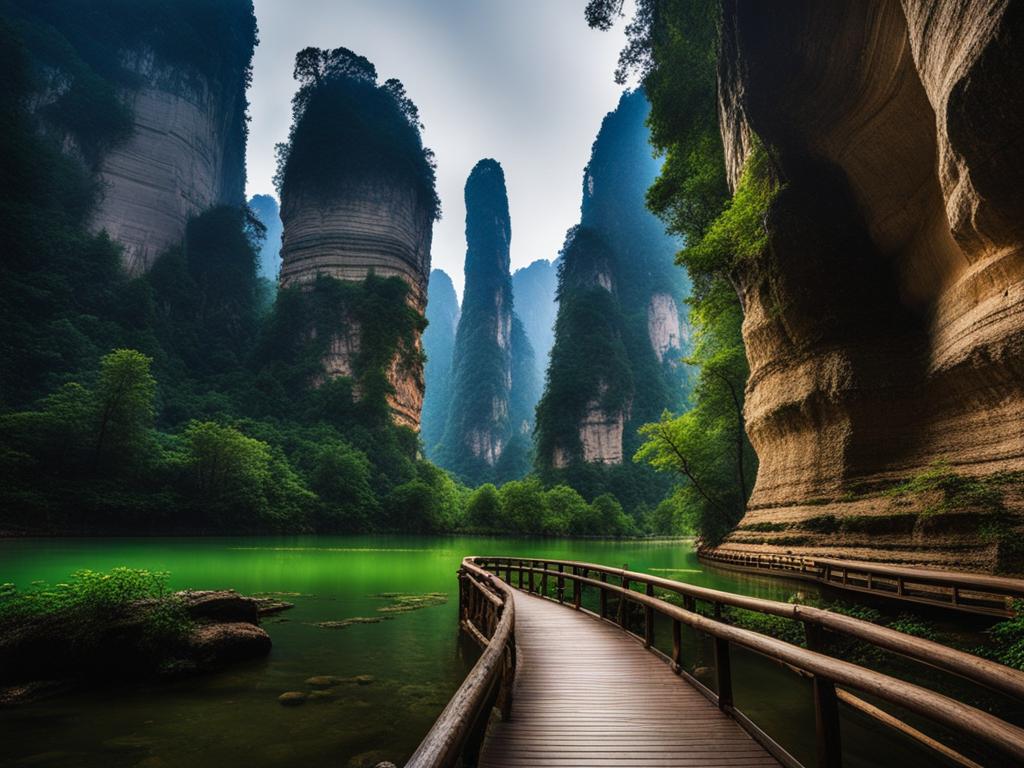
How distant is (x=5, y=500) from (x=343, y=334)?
129ft

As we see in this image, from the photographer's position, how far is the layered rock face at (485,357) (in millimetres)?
130375

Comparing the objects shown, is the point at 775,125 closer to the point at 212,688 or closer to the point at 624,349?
the point at 212,688

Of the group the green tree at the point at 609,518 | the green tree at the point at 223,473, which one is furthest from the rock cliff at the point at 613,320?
the green tree at the point at 223,473

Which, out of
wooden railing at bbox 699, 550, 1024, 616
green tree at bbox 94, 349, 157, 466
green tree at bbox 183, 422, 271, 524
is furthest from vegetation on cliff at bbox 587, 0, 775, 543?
green tree at bbox 94, 349, 157, 466

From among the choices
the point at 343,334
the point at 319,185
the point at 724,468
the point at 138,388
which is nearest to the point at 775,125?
the point at 724,468

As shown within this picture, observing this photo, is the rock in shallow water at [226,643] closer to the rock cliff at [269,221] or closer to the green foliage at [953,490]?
the green foliage at [953,490]

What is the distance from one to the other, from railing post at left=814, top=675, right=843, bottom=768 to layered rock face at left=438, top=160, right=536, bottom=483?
119m

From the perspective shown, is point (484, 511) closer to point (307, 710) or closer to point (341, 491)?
point (341, 491)

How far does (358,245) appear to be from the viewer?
69188 mm

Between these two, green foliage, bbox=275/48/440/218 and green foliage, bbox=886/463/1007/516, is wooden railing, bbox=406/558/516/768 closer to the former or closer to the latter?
green foliage, bbox=886/463/1007/516

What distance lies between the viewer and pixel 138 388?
33.4m

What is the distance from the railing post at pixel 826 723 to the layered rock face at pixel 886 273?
29.7ft

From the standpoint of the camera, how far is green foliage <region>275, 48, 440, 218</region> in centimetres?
7288

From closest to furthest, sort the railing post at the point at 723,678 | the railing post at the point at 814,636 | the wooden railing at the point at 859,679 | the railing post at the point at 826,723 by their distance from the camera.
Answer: the wooden railing at the point at 859,679 < the railing post at the point at 826,723 < the railing post at the point at 814,636 < the railing post at the point at 723,678
